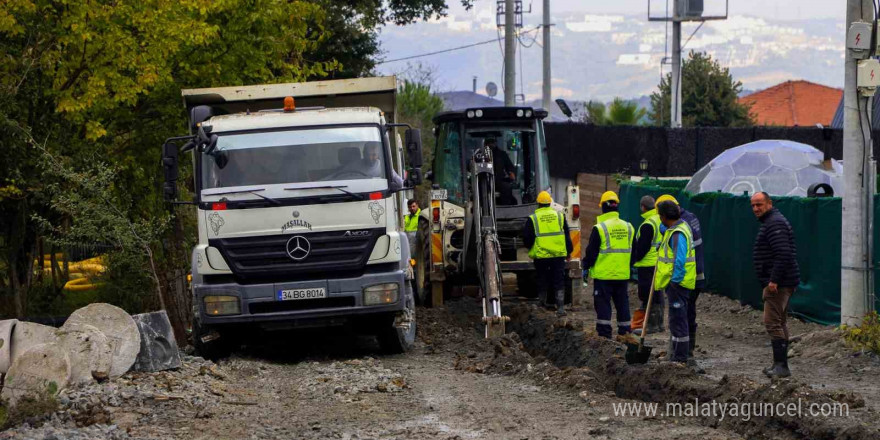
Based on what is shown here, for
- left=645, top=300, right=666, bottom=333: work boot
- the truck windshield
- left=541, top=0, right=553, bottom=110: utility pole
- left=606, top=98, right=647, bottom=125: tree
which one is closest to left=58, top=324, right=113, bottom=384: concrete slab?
the truck windshield

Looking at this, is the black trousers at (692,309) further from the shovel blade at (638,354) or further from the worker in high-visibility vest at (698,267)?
the shovel blade at (638,354)

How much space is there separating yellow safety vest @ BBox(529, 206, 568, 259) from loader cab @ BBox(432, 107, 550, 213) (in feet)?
5.51

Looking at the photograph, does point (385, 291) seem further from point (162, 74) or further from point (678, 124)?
point (678, 124)

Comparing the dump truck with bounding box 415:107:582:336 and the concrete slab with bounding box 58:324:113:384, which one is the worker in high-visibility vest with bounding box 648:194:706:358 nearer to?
the dump truck with bounding box 415:107:582:336

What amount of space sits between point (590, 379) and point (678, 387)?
0.92m

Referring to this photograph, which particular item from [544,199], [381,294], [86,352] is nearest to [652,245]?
[544,199]

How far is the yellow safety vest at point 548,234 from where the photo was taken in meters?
15.8

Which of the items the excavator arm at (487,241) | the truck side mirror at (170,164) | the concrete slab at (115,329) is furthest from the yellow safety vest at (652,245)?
the concrete slab at (115,329)

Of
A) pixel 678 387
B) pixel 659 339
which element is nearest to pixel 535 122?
pixel 659 339

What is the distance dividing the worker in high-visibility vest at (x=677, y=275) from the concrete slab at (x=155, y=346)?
496 cm

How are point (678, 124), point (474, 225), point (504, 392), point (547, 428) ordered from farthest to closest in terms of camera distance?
1. point (678, 124)
2. point (474, 225)
3. point (504, 392)
4. point (547, 428)

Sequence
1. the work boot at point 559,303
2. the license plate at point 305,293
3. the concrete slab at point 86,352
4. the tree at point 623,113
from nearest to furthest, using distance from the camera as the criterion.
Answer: the concrete slab at point 86,352 → the license plate at point 305,293 → the work boot at point 559,303 → the tree at point 623,113

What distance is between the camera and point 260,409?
1018 centimetres

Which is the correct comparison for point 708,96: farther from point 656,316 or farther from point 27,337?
point 27,337
